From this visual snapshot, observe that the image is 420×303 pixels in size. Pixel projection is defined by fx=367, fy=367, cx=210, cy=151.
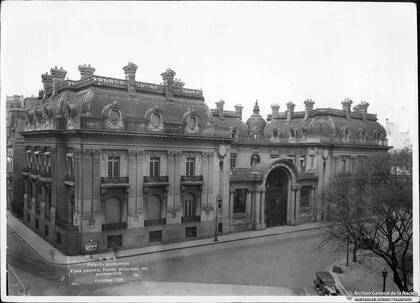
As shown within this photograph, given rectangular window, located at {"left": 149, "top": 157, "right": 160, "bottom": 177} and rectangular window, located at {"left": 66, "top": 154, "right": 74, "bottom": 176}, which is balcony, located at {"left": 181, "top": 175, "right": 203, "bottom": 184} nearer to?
rectangular window, located at {"left": 149, "top": 157, "right": 160, "bottom": 177}

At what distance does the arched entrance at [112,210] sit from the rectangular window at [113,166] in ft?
4.22

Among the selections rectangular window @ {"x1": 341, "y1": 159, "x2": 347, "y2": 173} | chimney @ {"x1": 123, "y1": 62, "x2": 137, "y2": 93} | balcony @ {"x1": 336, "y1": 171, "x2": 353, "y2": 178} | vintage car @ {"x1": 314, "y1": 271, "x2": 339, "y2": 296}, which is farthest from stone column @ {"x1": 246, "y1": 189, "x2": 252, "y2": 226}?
chimney @ {"x1": 123, "y1": 62, "x2": 137, "y2": 93}

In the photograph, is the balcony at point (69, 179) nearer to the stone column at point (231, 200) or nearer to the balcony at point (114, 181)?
the balcony at point (114, 181)

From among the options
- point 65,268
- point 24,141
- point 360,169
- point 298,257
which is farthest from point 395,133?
point 24,141

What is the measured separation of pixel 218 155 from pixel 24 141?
36.4ft

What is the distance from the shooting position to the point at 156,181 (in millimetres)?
19953

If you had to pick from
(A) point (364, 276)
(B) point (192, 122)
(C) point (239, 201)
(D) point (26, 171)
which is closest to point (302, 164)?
(C) point (239, 201)

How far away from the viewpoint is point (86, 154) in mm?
18156

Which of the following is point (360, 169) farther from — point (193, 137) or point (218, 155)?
point (193, 137)

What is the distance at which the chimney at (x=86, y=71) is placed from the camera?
55.2 feet

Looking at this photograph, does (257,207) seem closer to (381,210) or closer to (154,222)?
(154,222)

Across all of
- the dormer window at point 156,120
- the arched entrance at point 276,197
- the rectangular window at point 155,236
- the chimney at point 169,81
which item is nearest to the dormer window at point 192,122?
the chimney at point 169,81

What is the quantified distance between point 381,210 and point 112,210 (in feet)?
42.4

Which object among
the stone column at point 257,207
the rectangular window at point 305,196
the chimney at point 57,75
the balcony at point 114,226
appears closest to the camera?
the chimney at point 57,75
